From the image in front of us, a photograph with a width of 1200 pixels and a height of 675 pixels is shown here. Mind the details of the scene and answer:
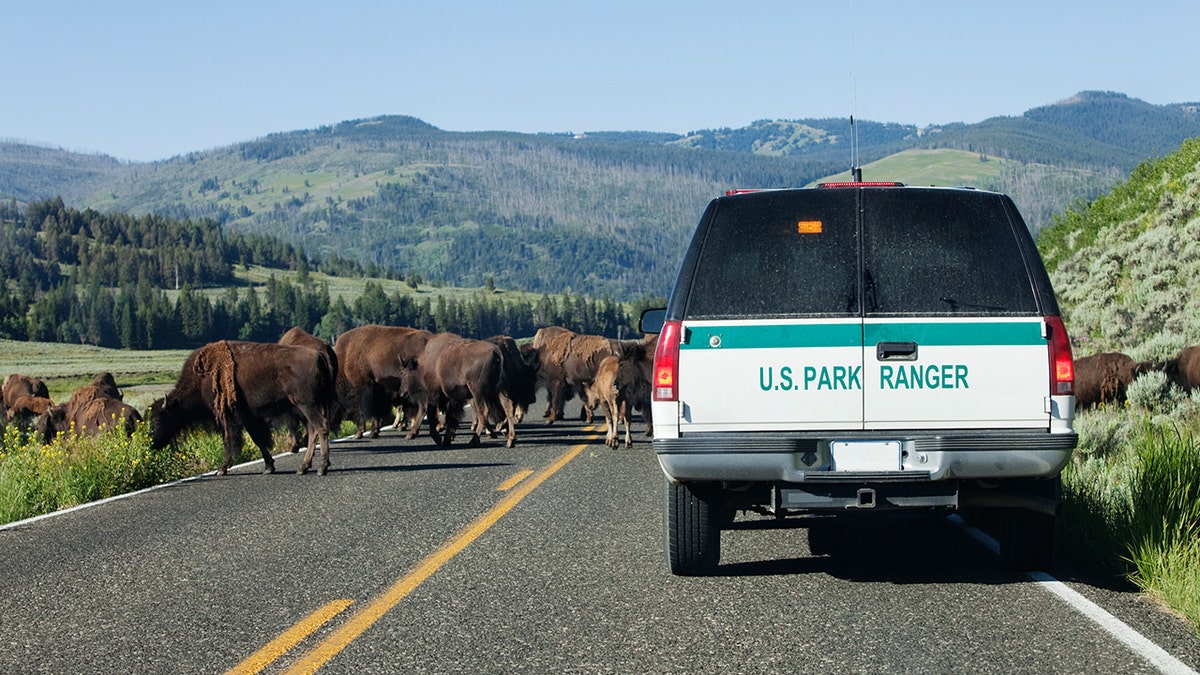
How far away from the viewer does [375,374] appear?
1975 cm

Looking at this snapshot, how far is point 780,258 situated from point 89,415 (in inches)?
603

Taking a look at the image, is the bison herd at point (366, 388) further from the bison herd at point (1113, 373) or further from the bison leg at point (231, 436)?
the bison herd at point (1113, 373)

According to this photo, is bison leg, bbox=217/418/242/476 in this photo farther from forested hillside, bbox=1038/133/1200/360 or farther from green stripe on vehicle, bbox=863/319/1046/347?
forested hillside, bbox=1038/133/1200/360

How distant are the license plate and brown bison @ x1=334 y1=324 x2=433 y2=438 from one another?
13.1 m

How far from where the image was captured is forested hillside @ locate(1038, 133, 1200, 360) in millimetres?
23875

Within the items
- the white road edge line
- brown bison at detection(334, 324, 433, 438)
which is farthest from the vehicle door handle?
brown bison at detection(334, 324, 433, 438)

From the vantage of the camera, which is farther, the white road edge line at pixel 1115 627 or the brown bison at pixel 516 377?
the brown bison at pixel 516 377

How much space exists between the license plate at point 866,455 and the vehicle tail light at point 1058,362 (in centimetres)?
83

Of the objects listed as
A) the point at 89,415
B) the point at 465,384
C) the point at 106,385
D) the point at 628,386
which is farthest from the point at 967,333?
the point at 106,385

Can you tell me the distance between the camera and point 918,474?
6.64 metres

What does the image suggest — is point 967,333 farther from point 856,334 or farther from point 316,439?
point 316,439

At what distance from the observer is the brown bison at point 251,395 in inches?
568

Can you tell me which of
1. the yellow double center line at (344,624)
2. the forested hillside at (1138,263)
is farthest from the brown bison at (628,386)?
the forested hillside at (1138,263)

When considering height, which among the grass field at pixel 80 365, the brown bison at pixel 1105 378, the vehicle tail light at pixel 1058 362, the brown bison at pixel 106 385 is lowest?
the grass field at pixel 80 365
